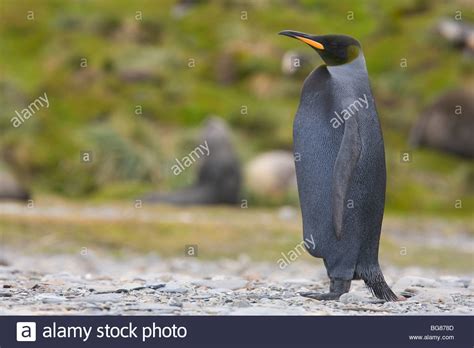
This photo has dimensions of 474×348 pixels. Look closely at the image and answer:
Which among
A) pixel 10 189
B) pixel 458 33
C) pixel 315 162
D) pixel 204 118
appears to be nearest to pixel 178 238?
pixel 10 189

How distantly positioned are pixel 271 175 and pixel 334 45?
1288 cm

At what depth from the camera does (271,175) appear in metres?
19.7

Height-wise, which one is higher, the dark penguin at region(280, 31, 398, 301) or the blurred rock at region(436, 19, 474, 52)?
the blurred rock at region(436, 19, 474, 52)

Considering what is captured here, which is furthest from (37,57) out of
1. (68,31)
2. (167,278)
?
(167,278)

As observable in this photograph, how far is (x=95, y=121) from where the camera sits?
979 inches

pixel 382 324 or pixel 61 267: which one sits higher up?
pixel 61 267

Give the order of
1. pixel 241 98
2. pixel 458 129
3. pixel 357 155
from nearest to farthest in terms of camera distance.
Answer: pixel 357 155
pixel 458 129
pixel 241 98

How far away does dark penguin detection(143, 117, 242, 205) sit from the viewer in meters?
17.6

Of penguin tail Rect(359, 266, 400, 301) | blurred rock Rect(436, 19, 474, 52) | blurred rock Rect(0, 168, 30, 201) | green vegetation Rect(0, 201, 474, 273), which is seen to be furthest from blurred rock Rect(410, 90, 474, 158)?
penguin tail Rect(359, 266, 400, 301)

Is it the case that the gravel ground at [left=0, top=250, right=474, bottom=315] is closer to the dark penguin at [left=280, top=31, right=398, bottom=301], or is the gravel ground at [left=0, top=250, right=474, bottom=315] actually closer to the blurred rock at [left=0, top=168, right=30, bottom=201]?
the dark penguin at [left=280, top=31, right=398, bottom=301]

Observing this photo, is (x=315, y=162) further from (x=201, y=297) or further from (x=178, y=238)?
(x=178, y=238)

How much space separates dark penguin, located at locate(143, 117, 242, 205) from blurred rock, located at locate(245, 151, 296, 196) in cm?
113

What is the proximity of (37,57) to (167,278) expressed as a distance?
25097 millimetres

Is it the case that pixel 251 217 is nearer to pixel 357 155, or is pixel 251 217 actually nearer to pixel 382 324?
pixel 357 155
